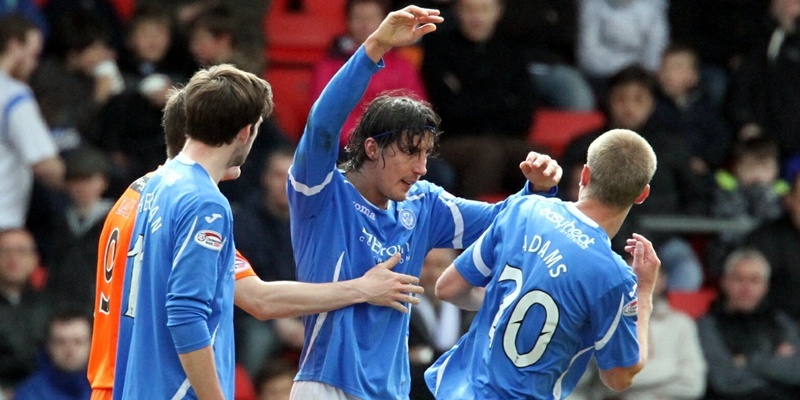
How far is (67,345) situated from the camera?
27.5 feet

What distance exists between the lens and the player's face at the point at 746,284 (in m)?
10.0

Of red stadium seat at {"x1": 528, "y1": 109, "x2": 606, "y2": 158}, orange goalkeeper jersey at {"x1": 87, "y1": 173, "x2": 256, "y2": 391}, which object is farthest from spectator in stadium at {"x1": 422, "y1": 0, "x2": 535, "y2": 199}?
orange goalkeeper jersey at {"x1": 87, "y1": 173, "x2": 256, "y2": 391}

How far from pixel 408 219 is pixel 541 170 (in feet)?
1.80

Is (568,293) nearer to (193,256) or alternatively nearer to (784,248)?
(193,256)

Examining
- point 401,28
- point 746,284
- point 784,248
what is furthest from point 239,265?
point 784,248

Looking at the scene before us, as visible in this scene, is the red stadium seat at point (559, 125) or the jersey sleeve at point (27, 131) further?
the red stadium seat at point (559, 125)

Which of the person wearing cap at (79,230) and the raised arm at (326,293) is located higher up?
the raised arm at (326,293)

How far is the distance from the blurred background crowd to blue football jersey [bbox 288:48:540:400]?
2169 millimetres

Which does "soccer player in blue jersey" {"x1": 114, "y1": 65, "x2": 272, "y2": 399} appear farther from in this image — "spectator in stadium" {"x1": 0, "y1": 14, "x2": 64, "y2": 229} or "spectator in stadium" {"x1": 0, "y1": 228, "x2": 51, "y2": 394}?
"spectator in stadium" {"x1": 0, "y1": 14, "x2": 64, "y2": 229}

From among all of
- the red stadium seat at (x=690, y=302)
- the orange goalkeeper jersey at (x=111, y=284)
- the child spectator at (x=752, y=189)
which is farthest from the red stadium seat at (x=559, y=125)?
the orange goalkeeper jersey at (x=111, y=284)

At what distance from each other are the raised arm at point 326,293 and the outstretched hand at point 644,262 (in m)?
0.80

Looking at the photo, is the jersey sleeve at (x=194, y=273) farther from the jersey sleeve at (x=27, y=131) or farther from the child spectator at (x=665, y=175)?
the child spectator at (x=665, y=175)

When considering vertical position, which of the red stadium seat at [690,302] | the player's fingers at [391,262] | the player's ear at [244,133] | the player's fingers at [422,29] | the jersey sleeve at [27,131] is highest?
the player's fingers at [422,29]

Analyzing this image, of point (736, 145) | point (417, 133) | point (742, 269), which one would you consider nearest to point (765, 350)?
point (742, 269)
